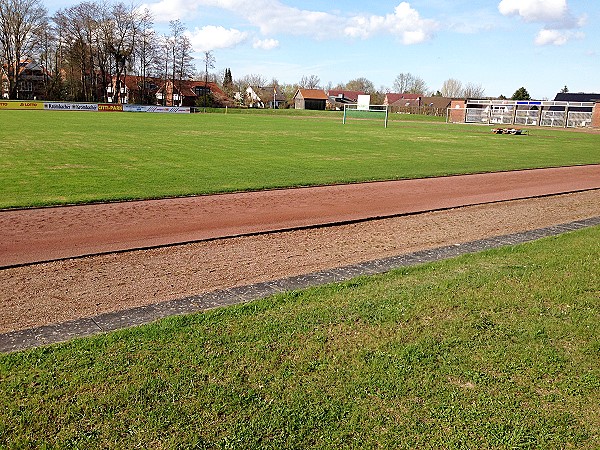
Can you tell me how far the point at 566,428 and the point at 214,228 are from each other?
7.26 metres

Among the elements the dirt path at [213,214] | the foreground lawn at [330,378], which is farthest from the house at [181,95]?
the foreground lawn at [330,378]

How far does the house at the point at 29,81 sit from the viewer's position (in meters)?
85.5

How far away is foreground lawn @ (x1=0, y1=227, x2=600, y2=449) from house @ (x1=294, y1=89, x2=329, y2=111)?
11842 cm

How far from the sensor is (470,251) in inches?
349

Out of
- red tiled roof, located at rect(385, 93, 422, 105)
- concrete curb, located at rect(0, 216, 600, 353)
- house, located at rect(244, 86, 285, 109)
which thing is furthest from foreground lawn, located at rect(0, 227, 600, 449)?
red tiled roof, located at rect(385, 93, 422, 105)

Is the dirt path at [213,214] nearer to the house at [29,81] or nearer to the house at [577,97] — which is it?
the house at [577,97]

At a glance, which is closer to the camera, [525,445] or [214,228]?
[525,445]

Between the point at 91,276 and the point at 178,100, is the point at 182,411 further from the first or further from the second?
the point at 178,100

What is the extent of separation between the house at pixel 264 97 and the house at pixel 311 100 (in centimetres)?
404

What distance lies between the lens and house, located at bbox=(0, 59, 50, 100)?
85500 millimetres

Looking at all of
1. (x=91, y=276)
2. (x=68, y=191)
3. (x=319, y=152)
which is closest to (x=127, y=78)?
(x=319, y=152)

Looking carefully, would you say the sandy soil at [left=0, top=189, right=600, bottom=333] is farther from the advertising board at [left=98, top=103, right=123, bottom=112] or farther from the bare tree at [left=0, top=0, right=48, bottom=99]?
the bare tree at [left=0, top=0, right=48, bottom=99]

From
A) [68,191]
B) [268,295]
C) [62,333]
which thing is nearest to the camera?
[62,333]

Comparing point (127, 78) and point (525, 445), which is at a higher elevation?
point (127, 78)
